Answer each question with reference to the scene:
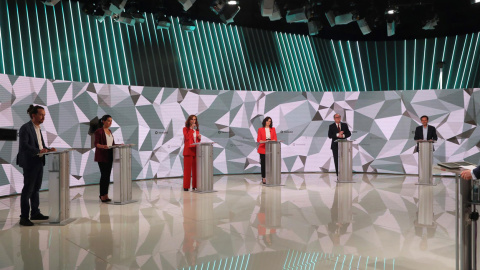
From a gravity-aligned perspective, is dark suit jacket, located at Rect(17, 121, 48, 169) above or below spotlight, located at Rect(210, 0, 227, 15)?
below

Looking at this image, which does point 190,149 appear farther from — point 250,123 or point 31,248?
point 31,248

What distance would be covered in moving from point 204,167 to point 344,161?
314 centimetres

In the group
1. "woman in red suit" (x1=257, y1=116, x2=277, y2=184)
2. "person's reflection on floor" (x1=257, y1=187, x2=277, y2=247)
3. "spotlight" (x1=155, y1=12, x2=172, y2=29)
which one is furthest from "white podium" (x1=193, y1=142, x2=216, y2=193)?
"spotlight" (x1=155, y1=12, x2=172, y2=29)

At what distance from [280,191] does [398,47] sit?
697 centimetres

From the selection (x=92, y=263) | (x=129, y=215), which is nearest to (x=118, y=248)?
(x=92, y=263)

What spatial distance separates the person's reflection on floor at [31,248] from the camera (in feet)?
11.7

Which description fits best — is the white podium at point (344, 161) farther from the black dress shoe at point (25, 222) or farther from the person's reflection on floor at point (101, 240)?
the black dress shoe at point (25, 222)

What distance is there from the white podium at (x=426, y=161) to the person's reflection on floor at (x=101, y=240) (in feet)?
20.7

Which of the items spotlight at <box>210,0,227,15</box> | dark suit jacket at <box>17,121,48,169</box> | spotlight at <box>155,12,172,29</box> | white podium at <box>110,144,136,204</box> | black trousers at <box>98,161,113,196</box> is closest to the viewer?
dark suit jacket at <box>17,121,48,169</box>

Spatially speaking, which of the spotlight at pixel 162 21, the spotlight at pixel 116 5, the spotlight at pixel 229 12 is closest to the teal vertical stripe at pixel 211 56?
the spotlight at pixel 162 21

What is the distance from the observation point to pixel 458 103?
10.5 m

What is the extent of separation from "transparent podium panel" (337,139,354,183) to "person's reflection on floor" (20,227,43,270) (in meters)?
6.15

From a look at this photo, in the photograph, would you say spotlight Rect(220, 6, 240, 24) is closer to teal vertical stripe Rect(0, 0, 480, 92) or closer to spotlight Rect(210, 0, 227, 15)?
spotlight Rect(210, 0, 227, 15)

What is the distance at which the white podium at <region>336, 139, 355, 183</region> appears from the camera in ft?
30.0
